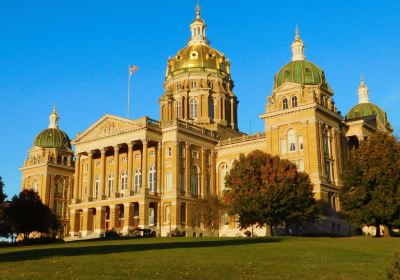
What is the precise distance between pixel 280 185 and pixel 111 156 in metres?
37.6

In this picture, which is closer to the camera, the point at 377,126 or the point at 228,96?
the point at 377,126

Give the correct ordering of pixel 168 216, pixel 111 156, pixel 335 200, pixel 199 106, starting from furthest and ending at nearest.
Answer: pixel 199 106, pixel 111 156, pixel 168 216, pixel 335 200

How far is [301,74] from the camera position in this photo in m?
78.4

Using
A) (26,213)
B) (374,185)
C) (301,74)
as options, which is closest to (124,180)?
Answer: (26,213)

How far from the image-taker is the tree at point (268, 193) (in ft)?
200

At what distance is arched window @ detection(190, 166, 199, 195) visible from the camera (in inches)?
3401

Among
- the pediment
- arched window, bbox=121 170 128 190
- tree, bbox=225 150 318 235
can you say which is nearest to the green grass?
tree, bbox=225 150 318 235

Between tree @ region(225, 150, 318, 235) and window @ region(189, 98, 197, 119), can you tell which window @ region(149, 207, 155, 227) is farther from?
window @ region(189, 98, 197, 119)

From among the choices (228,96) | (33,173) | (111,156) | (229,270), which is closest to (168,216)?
(111,156)

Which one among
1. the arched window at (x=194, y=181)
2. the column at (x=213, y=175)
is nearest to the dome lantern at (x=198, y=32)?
the column at (x=213, y=175)

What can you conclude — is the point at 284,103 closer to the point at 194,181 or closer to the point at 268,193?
the point at 194,181

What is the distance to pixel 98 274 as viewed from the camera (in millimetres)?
25844

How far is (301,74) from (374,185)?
23.1 metres

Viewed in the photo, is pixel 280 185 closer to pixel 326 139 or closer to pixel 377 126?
pixel 326 139
